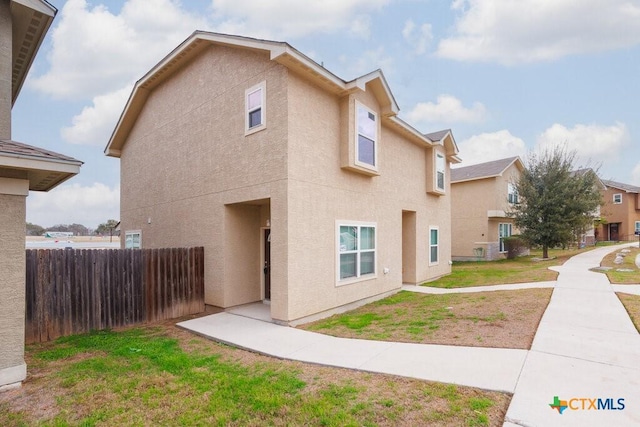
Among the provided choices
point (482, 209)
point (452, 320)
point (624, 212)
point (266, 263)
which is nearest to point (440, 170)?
point (452, 320)

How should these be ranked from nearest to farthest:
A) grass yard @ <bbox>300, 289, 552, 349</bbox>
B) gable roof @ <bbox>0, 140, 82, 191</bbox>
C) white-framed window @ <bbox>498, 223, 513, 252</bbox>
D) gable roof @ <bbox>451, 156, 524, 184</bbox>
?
gable roof @ <bbox>0, 140, 82, 191</bbox> → grass yard @ <bbox>300, 289, 552, 349</bbox> → gable roof @ <bbox>451, 156, 524, 184</bbox> → white-framed window @ <bbox>498, 223, 513, 252</bbox>

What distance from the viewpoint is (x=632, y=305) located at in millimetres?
8297

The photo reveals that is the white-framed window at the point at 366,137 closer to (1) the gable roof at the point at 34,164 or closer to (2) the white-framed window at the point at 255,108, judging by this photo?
(2) the white-framed window at the point at 255,108

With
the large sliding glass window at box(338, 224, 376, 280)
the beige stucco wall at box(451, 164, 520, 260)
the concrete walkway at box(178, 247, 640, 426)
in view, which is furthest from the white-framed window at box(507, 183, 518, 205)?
the large sliding glass window at box(338, 224, 376, 280)

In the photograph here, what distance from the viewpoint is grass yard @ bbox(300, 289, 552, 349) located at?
634 cm

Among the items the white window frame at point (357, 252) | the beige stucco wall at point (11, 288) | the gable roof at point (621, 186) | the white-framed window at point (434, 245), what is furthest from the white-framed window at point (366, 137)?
the gable roof at point (621, 186)

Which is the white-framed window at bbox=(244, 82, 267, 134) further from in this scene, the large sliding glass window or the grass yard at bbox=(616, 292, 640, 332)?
the grass yard at bbox=(616, 292, 640, 332)

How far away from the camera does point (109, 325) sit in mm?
8109

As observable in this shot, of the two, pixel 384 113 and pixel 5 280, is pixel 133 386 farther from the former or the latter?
pixel 384 113

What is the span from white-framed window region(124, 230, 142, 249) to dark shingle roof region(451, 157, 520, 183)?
22.4m

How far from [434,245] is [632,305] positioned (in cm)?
777

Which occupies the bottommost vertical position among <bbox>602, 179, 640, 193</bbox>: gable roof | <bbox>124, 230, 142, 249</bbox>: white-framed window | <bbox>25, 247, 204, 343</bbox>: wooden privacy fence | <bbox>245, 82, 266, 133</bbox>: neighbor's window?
<bbox>25, 247, 204, 343</bbox>: wooden privacy fence

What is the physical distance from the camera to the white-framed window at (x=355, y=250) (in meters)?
9.45

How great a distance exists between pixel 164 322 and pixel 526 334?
842 cm
